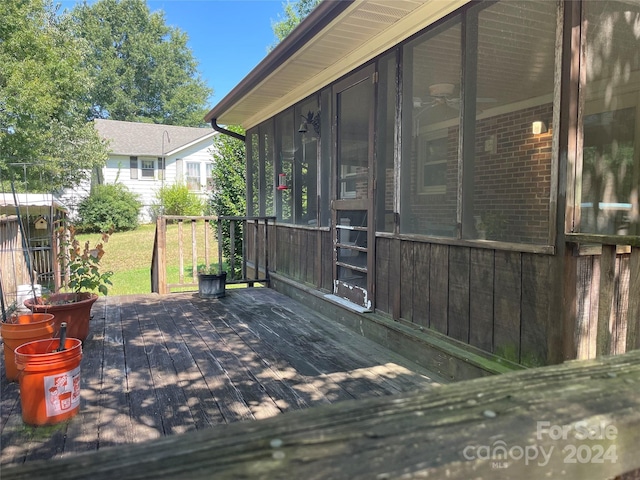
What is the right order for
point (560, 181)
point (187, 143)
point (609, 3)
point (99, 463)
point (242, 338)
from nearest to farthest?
point (99, 463) → point (560, 181) → point (609, 3) → point (242, 338) → point (187, 143)

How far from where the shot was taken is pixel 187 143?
2188cm

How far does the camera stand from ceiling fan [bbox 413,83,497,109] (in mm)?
3070

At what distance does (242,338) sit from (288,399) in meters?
1.44

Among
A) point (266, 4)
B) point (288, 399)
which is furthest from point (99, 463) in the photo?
point (266, 4)

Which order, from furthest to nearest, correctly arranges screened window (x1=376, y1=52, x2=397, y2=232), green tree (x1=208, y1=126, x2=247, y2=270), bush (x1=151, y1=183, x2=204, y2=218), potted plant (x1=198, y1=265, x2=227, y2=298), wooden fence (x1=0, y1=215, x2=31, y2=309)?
bush (x1=151, y1=183, x2=204, y2=218)
green tree (x1=208, y1=126, x2=247, y2=270)
potted plant (x1=198, y1=265, x2=227, y2=298)
wooden fence (x1=0, y1=215, x2=31, y2=309)
screened window (x1=376, y1=52, x2=397, y2=232)

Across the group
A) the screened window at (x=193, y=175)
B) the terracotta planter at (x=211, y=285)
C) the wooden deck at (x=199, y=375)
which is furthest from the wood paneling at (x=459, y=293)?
the screened window at (x=193, y=175)

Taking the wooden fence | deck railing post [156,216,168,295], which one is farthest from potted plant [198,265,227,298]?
the wooden fence

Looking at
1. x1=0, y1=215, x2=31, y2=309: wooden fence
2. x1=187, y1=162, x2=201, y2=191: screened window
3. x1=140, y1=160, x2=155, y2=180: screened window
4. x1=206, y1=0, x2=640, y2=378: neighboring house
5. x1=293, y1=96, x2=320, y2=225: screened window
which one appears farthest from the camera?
x1=187, y1=162, x2=201, y2=191: screened window

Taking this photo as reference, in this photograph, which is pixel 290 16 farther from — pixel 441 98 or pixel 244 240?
pixel 441 98

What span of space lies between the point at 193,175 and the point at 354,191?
1925 cm

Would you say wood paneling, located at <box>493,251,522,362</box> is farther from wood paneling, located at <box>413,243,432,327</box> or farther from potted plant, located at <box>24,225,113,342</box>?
potted plant, located at <box>24,225,113,342</box>

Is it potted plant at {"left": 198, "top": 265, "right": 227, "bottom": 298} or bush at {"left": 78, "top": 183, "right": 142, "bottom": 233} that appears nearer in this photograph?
potted plant at {"left": 198, "top": 265, "right": 227, "bottom": 298}

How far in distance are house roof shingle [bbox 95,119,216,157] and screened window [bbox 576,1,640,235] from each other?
788 inches

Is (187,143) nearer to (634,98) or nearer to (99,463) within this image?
(634,98)
